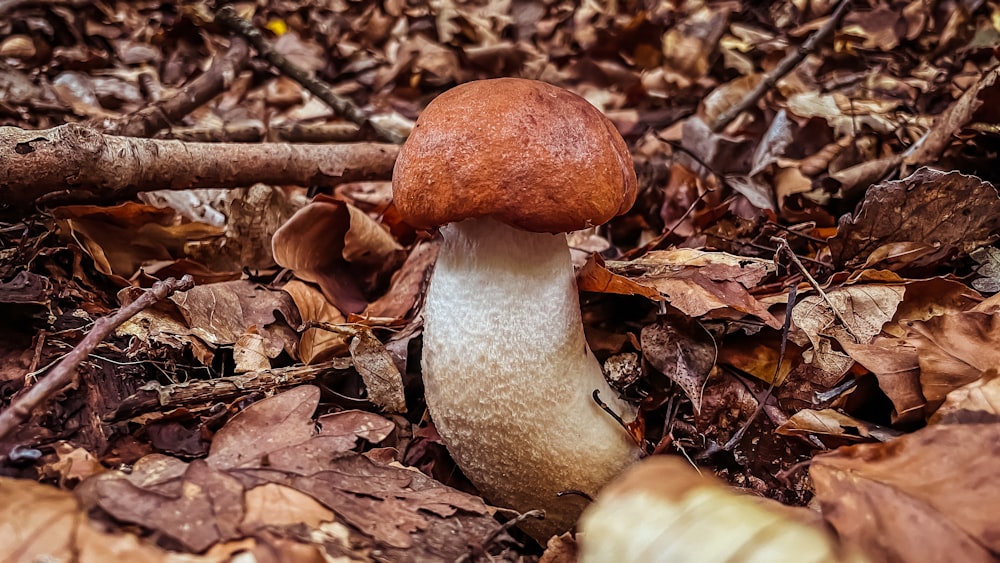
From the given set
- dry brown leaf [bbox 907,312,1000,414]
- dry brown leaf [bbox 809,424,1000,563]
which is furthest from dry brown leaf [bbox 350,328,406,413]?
dry brown leaf [bbox 907,312,1000,414]

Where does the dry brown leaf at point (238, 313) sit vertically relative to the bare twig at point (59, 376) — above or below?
below

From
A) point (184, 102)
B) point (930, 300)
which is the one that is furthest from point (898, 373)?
point (184, 102)

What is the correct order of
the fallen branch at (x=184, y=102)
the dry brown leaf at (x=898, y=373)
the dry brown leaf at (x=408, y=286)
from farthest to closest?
the fallen branch at (x=184, y=102) → the dry brown leaf at (x=408, y=286) → the dry brown leaf at (x=898, y=373)

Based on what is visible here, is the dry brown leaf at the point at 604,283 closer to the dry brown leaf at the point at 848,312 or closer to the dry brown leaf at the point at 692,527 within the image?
the dry brown leaf at the point at 848,312

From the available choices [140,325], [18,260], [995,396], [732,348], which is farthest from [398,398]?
[995,396]

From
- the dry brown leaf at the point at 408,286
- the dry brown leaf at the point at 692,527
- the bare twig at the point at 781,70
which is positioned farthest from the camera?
the bare twig at the point at 781,70

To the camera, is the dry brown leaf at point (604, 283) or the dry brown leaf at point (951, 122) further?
the dry brown leaf at point (951, 122)

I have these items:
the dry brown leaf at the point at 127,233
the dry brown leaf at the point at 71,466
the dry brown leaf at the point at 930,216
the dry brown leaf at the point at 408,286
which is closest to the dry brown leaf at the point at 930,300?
the dry brown leaf at the point at 930,216
